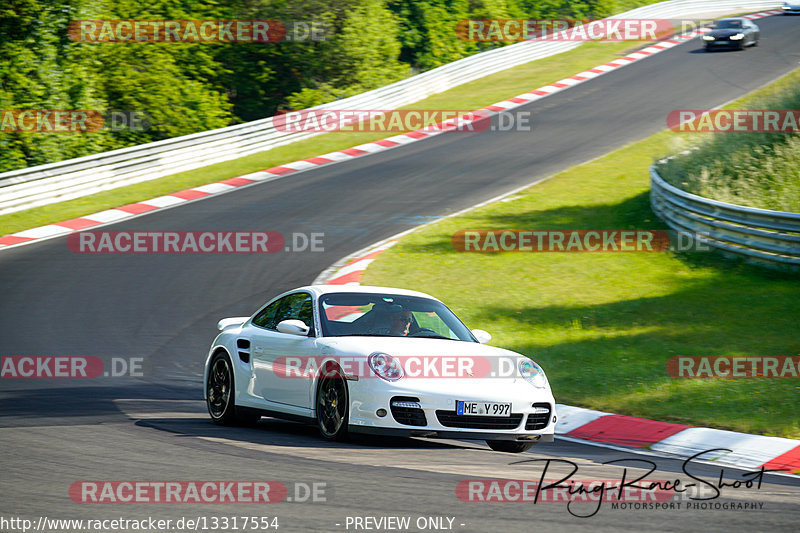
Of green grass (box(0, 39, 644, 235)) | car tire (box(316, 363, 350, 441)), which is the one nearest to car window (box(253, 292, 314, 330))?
car tire (box(316, 363, 350, 441))

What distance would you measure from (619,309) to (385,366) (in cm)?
705

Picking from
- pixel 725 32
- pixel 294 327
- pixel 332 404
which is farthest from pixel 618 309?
pixel 725 32

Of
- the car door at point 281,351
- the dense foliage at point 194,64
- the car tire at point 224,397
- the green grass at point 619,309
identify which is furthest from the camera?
the dense foliage at point 194,64

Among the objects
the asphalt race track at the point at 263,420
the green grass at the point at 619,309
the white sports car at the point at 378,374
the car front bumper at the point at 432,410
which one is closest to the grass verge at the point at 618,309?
the green grass at the point at 619,309

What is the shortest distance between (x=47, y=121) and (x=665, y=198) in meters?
18.2

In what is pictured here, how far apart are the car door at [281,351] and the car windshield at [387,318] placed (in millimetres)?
191

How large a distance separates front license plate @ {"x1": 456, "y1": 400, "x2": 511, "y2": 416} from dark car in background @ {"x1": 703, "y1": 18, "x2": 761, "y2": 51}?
34.7 meters

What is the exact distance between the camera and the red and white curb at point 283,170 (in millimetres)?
19844

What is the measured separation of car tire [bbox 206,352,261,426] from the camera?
363 inches

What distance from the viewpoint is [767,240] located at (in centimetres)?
1580

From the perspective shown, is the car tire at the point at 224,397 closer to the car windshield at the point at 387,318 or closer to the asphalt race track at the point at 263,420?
the asphalt race track at the point at 263,420

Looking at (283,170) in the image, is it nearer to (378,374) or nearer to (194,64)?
(194,64)

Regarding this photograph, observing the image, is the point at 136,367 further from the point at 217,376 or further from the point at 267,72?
the point at 267,72

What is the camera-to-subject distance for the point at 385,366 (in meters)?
7.92
